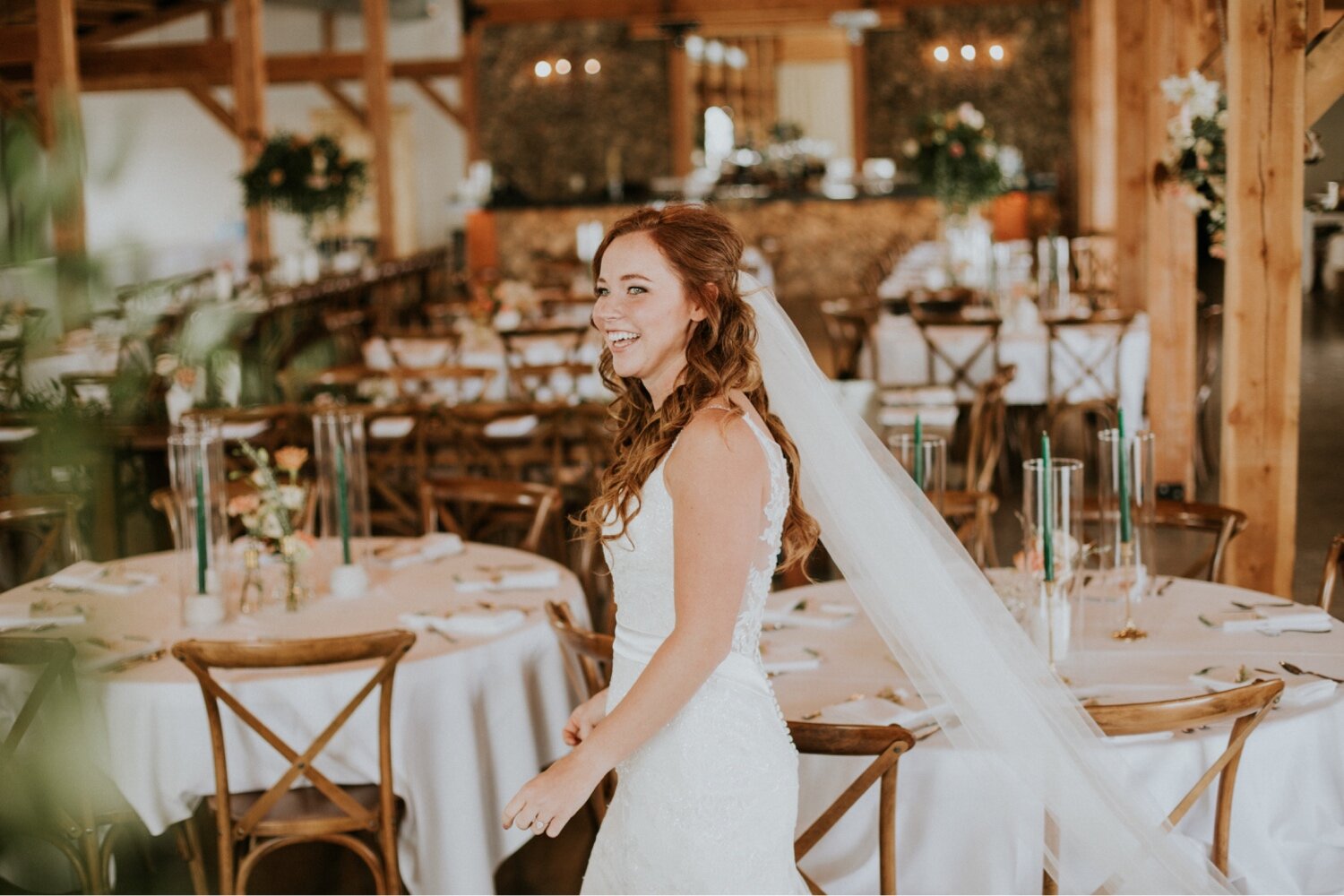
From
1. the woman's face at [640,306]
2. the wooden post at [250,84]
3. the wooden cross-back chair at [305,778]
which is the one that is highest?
the wooden post at [250,84]

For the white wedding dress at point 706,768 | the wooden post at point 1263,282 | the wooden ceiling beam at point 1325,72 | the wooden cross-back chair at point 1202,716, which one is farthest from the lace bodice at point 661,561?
the wooden ceiling beam at point 1325,72

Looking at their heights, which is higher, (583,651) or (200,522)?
(200,522)

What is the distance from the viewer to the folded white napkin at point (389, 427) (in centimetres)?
646

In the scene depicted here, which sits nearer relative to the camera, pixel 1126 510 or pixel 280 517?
pixel 1126 510

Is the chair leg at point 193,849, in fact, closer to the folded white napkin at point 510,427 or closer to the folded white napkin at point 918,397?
the folded white napkin at point 510,427

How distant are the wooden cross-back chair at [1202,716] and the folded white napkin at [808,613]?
0.96m

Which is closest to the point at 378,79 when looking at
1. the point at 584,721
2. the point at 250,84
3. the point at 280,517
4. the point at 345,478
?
the point at 250,84

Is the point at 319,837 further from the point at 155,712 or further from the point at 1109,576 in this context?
the point at 1109,576

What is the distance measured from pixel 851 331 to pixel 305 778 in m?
6.59

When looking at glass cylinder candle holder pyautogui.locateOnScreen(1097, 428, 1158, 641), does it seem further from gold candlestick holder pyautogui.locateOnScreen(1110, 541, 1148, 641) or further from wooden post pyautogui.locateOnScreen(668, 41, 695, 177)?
wooden post pyautogui.locateOnScreen(668, 41, 695, 177)

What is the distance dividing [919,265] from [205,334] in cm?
1095

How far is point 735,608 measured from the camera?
6.24ft

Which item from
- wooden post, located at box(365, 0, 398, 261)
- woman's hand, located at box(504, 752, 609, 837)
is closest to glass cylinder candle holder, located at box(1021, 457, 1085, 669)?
woman's hand, located at box(504, 752, 609, 837)

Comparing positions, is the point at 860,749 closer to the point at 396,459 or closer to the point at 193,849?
the point at 193,849
